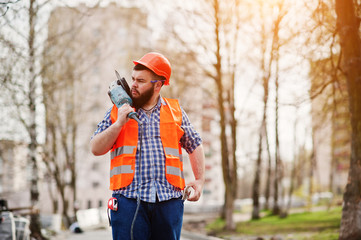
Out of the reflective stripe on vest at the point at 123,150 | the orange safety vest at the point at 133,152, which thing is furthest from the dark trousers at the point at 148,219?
the reflective stripe on vest at the point at 123,150

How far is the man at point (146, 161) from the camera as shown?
325cm

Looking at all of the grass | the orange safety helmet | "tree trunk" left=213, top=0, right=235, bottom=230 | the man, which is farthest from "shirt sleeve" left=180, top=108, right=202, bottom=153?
"tree trunk" left=213, top=0, right=235, bottom=230

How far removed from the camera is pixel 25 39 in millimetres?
14562

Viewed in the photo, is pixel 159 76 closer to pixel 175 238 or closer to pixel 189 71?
pixel 175 238

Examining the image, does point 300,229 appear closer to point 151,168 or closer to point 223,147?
point 223,147

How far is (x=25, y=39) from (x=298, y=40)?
23.9 ft

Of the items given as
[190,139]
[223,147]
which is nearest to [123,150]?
[190,139]

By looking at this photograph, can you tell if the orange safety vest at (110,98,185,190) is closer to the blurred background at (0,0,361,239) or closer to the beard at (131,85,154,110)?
Result: the beard at (131,85,154,110)

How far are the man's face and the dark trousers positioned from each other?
0.63m

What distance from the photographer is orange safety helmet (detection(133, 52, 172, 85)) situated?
3465 millimetres

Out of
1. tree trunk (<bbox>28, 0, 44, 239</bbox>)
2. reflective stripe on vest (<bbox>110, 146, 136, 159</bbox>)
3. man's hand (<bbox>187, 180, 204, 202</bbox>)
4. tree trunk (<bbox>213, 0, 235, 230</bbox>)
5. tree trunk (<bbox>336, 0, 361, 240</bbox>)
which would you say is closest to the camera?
reflective stripe on vest (<bbox>110, 146, 136, 159</bbox>)

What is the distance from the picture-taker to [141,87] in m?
3.48

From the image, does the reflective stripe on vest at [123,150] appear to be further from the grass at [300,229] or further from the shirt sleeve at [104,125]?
the grass at [300,229]

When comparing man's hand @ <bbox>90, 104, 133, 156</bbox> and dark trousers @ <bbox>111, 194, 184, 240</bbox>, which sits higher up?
man's hand @ <bbox>90, 104, 133, 156</bbox>
